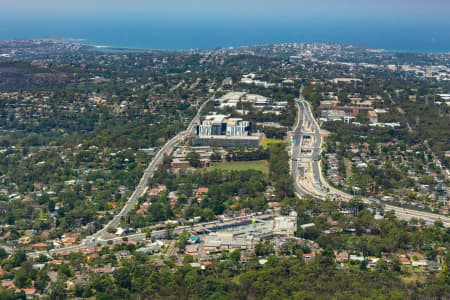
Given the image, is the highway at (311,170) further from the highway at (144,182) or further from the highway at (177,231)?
the highway at (144,182)

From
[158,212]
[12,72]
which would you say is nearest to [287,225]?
[158,212]

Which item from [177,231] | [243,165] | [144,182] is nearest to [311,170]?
[243,165]

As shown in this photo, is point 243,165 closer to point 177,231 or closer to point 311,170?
point 311,170

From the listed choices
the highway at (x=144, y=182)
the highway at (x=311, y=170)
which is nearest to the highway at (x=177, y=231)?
the highway at (x=144, y=182)

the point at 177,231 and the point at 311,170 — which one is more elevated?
the point at 311,170

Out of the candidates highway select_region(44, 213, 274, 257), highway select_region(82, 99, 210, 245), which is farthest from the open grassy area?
highway select_region(44, 213, 274, 257)

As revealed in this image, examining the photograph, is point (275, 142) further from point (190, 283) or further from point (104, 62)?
point (104, 62)

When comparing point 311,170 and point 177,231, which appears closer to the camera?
point 177,231
